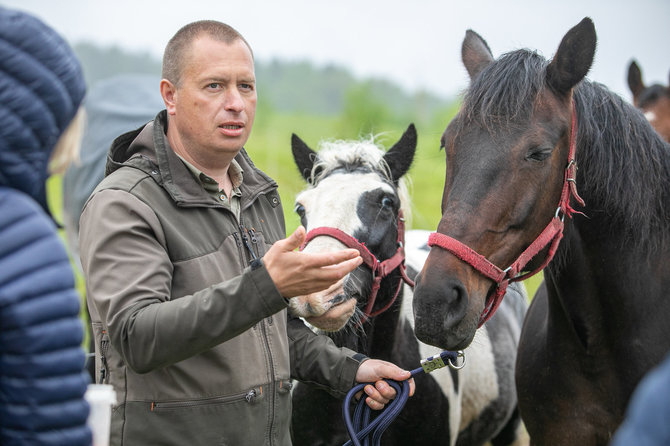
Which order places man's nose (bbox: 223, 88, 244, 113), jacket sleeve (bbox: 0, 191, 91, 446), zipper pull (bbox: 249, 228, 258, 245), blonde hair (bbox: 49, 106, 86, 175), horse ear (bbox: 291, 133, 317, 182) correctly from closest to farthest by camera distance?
jacket sleeve (bbox: 0, 191, 91, 446)
blonde hair (bbox: 49, 106, 86, 175)
man's nose (bbox: 223, 88, 244, 113)
zipper pull (bbox: 249, 228, 258, 245)
horse ear (bbox: 291, 133, 317, 182)

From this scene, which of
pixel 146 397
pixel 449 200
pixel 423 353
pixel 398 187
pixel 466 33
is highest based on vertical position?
pixel 466 33

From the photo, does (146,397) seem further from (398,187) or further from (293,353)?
(398,187)

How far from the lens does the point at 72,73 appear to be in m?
1.48

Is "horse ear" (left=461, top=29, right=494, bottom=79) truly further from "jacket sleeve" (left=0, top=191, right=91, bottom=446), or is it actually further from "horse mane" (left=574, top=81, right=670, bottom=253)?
"jacket sleeve" (left=0, top=191, right=91, bottom=446)

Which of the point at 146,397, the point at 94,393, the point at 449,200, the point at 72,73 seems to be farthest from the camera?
the point at 449,200

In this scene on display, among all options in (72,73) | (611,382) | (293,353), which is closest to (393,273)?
(293,353)

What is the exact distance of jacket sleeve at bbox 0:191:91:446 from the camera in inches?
51.1

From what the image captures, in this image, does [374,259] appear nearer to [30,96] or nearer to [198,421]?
[198,421]

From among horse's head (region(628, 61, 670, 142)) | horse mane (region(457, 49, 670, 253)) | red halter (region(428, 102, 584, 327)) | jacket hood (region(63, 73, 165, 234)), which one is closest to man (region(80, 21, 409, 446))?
red halter (region(428, 102, 584, 327))

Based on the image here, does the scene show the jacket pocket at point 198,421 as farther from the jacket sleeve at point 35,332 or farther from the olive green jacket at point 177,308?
the jacket sleeve at point 35,332

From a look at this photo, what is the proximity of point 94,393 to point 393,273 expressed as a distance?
1819 mm

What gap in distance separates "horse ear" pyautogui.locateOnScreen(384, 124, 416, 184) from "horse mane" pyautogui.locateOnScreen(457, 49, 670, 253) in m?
1.15

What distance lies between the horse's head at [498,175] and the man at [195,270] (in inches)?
20.0

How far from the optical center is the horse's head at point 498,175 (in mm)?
2271
